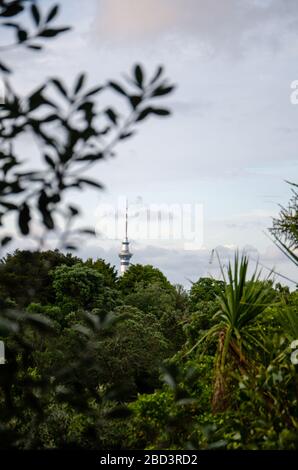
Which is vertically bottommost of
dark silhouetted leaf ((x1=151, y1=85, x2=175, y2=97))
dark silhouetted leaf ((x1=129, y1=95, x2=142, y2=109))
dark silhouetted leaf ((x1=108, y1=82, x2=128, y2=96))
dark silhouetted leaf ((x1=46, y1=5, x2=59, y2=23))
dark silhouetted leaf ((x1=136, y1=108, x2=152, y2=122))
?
dark silhouetted leaf ((x1=136, y1=108, x2=152, y2=122))

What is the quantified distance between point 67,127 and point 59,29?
35 centimetres

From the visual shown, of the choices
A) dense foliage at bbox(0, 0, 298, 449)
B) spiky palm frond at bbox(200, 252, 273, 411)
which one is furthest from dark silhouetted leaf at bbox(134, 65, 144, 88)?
spiky palm frond at bbox(200, 252, 273, 411)

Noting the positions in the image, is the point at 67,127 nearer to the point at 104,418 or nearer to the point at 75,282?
the point at 104,418

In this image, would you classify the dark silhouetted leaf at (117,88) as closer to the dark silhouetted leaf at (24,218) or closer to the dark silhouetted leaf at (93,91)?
the dark silhouetted leaf at (93,91)

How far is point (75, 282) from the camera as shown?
37.5m

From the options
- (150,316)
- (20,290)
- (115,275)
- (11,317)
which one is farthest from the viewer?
(115,275)

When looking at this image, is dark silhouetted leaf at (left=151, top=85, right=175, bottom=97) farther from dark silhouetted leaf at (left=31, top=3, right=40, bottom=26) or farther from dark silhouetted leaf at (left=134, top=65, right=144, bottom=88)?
Result: dark silhouetted leaf at (left=31, top=3, right=40, bottom=26)

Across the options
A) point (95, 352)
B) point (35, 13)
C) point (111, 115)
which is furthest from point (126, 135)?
point (95, 352)

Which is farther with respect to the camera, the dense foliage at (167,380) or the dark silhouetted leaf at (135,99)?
the dense foliage at (167,380)

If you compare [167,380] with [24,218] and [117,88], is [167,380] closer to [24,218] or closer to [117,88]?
[24,218]

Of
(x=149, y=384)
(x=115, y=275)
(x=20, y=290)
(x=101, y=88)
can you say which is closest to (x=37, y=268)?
(x=20, y=290)

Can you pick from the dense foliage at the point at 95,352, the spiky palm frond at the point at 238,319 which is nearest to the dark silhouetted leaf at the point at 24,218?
the dense foliage at the point at 95,352

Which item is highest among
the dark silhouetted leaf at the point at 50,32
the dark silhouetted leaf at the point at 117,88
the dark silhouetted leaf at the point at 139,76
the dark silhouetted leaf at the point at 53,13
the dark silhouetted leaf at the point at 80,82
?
the dark silhouetted leaf at the point at 53,13

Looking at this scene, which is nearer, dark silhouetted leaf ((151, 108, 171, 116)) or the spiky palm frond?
dark silhouetted leaf ((151, 108, 171, 116))
